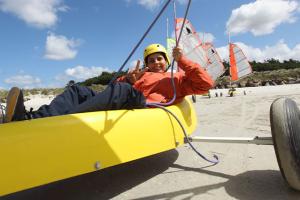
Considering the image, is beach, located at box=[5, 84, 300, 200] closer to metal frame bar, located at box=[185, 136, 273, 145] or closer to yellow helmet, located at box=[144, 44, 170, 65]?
metal frame bar, located at box=[185, 136, 273, 145]

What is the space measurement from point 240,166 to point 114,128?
1.25 metres

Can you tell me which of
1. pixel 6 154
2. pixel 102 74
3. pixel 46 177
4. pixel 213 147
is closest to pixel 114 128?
pixel 46 177

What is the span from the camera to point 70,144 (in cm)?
200

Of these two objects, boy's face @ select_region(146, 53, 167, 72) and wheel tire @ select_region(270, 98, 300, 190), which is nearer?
wheel tire @ select_region(270, 98, 300, 190)

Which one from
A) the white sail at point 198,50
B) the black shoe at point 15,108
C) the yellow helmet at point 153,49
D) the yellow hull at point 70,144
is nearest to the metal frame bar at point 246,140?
the yellow hull at point 70,144

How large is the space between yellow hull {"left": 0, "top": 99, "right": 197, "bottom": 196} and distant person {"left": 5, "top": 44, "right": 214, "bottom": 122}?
0.15m

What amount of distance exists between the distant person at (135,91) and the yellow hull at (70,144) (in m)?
0.15

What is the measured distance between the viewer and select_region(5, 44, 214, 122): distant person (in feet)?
7.64

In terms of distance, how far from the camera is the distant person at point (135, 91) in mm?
2330

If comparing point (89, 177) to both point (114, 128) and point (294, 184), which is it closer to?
point (114, 128)

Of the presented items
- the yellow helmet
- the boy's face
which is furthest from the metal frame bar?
the yellow helmet

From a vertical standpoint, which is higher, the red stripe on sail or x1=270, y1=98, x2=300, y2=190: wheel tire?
the red stripe on sail

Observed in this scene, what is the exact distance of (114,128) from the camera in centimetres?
229

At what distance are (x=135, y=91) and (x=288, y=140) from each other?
1.23 meters
